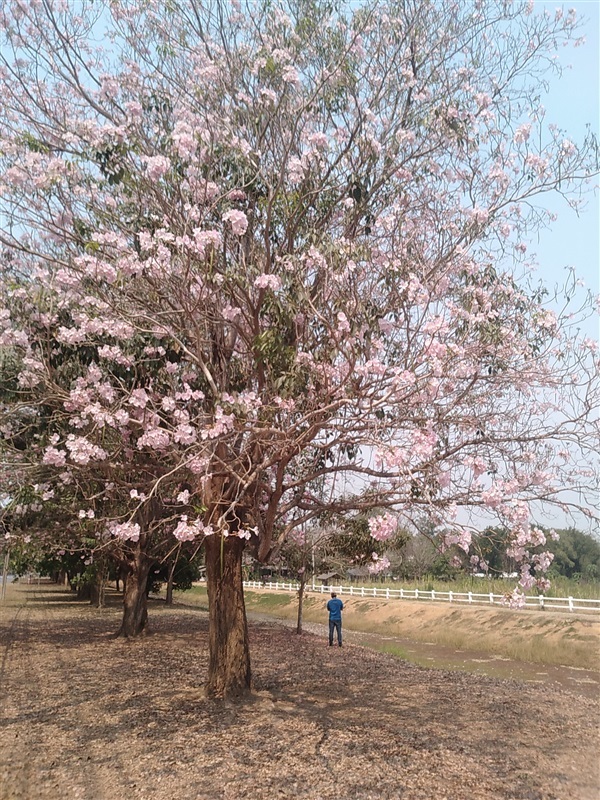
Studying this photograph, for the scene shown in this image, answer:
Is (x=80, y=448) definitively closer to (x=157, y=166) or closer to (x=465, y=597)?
(x=157, y=166)

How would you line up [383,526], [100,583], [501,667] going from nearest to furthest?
[383,526] → [501,667] → [100,583]

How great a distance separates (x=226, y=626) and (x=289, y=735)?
1822mm

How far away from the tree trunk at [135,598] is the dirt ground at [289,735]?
3899mm

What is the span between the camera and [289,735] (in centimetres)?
707

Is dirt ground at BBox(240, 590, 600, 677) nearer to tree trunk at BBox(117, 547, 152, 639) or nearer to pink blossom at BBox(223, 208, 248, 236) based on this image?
tree trunk at BBox(117, 547, 152, 639)

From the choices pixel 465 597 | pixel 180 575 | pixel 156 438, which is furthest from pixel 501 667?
pixel 180 575

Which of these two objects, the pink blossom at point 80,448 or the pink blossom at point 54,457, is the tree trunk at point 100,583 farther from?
the pink blossom at point 80,448

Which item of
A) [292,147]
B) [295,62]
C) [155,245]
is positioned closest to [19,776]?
[155,245]

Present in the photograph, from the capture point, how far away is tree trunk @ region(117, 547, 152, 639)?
16.7m

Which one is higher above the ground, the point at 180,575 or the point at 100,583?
the point at 180,575

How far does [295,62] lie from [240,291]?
2756 millimetres

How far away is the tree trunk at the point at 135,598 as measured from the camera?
16.7m

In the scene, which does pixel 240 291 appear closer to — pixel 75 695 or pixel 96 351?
pixel 96 351

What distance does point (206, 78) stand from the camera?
740cm
